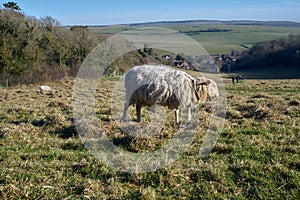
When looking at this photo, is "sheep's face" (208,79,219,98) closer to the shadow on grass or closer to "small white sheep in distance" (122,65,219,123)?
"small white sheep in distance" (122,65,219,123)

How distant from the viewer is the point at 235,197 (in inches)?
207

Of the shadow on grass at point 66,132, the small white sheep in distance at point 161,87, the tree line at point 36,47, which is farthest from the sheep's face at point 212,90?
the tree line at point 36,47

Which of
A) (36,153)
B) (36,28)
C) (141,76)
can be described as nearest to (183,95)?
(141,76)

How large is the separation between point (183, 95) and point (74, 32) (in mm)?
39900

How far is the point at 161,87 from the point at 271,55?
8769cm

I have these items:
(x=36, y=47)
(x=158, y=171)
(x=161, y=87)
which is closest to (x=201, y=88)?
(x=161, y=87)

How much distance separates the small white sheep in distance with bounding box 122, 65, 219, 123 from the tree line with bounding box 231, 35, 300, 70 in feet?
264

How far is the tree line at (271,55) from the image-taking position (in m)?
85.9

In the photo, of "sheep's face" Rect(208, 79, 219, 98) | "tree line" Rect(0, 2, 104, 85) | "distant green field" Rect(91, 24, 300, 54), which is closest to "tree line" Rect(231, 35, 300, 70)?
"distant green field" Rect(91, 24, 300, 54)

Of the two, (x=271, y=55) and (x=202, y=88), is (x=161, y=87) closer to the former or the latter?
(x=202, y=88)

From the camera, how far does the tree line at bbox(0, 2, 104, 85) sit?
3816cm

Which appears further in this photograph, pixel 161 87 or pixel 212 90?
pixel 212 90

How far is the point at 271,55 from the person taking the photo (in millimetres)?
89938

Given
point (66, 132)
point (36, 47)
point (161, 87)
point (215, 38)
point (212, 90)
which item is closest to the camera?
point (66, 132)
